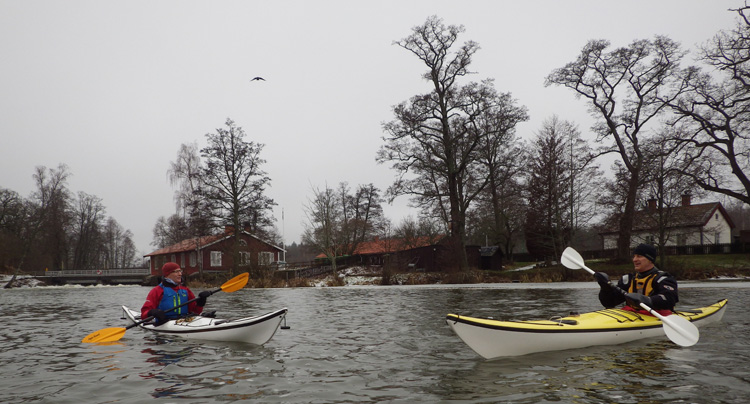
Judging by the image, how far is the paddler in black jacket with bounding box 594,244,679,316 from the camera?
7.32 meters

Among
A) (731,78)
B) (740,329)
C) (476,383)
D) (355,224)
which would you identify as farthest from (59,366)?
(355,224)

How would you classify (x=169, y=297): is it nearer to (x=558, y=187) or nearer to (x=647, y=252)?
(x=647, y=252)

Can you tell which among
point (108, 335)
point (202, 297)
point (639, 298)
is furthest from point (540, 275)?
point (108, 335)

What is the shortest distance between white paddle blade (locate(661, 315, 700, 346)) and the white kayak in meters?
5.60

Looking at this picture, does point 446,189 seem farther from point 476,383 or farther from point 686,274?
point 476,383

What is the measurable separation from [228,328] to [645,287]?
6737mm

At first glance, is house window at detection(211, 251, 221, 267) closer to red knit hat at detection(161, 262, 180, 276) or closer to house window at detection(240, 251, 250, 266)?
house window at detection(240, 251, 250, 266)

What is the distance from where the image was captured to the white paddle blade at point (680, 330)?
6612 millimetres

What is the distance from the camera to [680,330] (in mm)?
6758

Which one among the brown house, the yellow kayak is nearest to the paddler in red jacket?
the yellow kayak

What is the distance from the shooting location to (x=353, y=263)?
44062mm

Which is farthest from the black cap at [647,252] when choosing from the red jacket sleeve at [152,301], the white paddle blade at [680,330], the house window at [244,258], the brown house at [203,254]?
the brown house at [203,254]

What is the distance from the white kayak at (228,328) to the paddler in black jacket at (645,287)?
510cm

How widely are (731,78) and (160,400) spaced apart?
1036 inches
